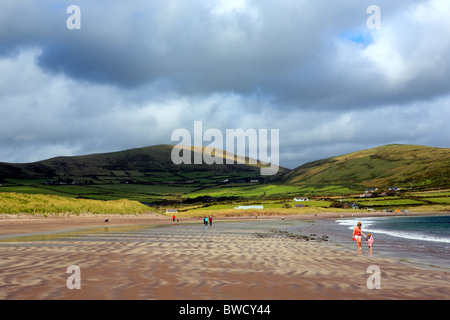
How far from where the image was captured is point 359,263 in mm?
19812

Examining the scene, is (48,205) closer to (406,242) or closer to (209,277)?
(406,242)

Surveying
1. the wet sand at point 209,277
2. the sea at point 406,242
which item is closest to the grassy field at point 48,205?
the sea at point 406,242

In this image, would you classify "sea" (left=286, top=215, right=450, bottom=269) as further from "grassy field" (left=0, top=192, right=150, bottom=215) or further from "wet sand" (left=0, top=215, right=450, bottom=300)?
"grassy field" (left=0, top=192, right=150, bottom=215)

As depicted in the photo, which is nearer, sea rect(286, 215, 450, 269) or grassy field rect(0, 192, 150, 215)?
sea rect(286, 215, 450, 269)

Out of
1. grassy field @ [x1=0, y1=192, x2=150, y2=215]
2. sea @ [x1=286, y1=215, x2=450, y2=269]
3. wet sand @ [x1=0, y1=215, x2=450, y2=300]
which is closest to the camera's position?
wet sand @ [x1=0, y1=215, x2=450, y2=300]

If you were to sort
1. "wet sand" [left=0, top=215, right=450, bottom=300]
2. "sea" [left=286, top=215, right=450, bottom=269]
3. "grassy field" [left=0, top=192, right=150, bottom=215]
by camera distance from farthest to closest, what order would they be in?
1. "grassy field" [left=0, top=192, right=150, bottom=215]
2. "sea" [left=286, top=215, right=450, bottom=269]
3. "wet sand" [left=0, top=215, right=450, bottom=300]

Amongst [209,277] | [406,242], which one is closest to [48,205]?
[406,242]

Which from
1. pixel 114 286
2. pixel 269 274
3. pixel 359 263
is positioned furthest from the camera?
pixel 359 263

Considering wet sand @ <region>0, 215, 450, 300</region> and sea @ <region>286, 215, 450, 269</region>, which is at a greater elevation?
wet sand @ <region>0, 215, 450, 300</region>

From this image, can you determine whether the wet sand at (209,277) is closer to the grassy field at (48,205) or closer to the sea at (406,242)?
the sea at (406,242)

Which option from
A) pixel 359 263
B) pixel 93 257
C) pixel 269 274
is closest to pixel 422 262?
pixel 359 263

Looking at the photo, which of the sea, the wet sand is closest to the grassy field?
the sea
